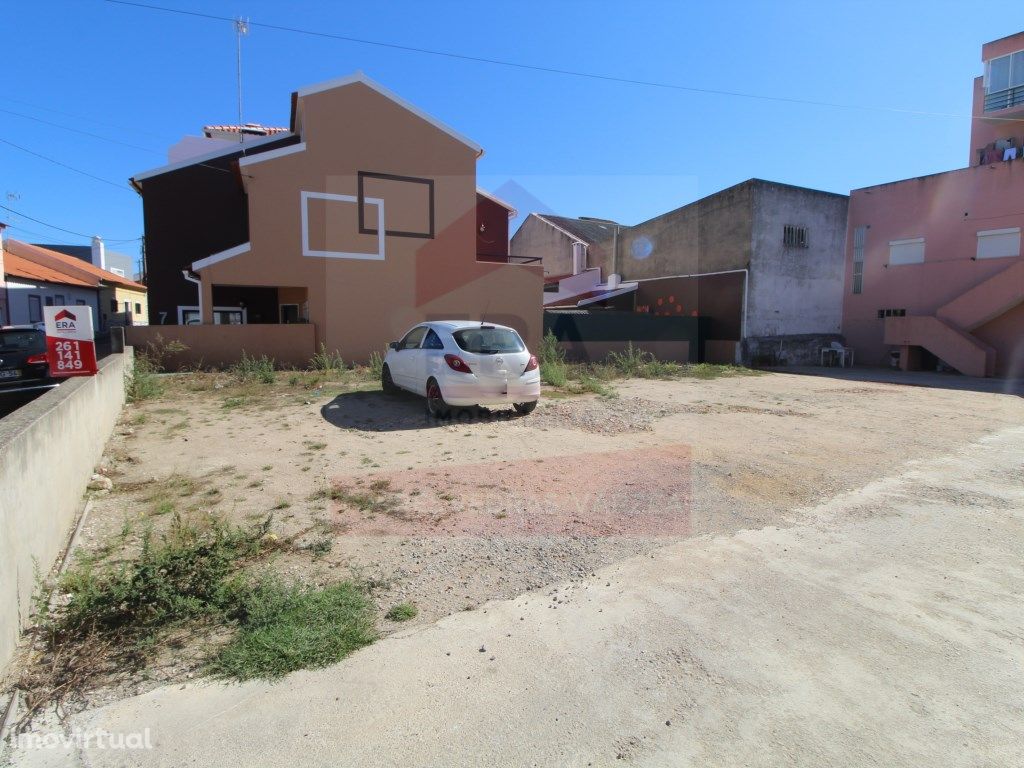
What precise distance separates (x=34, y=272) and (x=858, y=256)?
1528 inches

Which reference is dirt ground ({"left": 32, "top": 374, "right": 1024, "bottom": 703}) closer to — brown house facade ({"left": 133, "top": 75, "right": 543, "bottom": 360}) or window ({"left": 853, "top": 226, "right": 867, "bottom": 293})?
brown house facade ({"left": 133, "top": 75, "right": 543, "bottom": 360})

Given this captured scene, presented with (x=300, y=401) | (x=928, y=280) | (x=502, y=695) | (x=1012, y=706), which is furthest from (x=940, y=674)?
(x=928, y=280)

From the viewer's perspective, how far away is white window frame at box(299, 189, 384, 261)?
52.7ft

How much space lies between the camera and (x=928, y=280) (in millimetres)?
21422

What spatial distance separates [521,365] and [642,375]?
28.6 ft

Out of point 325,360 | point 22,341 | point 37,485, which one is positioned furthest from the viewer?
point 325,360

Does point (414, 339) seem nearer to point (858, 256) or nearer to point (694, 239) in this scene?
point (694, 239)

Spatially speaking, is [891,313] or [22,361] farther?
[891,313]

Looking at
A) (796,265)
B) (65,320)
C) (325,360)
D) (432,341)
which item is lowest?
(325,360)

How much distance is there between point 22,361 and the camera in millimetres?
10773

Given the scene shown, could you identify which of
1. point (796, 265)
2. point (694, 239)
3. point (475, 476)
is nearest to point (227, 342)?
point (475, 476)

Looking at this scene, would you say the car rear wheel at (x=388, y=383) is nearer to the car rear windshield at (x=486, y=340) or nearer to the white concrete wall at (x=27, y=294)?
the car rear windshield at (x=486, y=340)

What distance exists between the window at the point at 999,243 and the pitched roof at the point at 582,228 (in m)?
16.0

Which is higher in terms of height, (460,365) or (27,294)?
(27,294)
